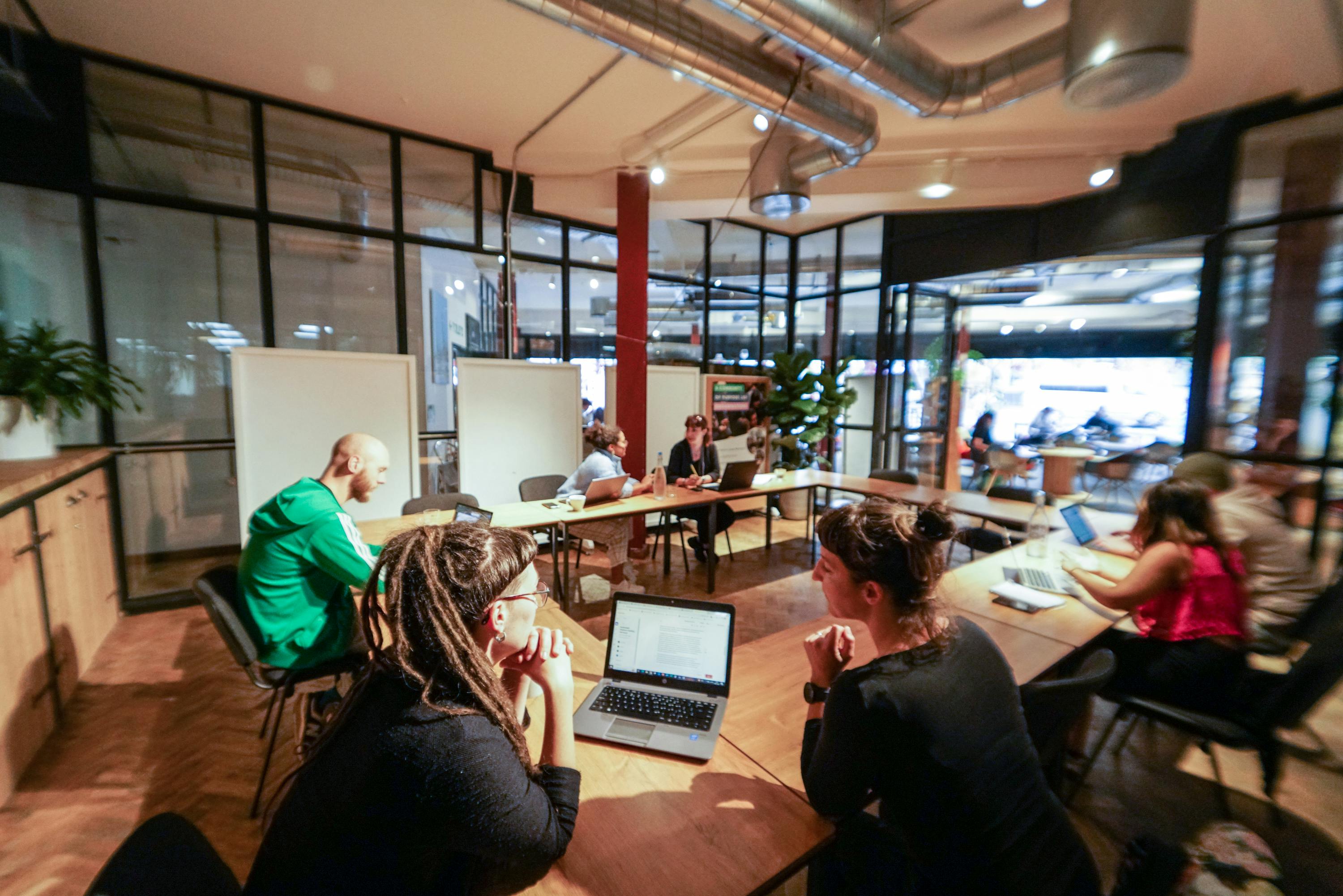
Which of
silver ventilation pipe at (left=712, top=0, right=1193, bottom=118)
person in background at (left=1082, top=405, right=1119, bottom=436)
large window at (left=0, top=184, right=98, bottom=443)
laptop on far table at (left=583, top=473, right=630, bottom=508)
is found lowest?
laptop on far table at (left=583, top=473, right=630, bottom=508)

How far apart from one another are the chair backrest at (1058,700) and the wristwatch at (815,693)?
49 cm

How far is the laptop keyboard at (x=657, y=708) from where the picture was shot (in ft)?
4.75

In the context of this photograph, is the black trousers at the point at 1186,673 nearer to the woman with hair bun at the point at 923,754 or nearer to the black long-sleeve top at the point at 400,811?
the woman with hair bun at the point at 923,754

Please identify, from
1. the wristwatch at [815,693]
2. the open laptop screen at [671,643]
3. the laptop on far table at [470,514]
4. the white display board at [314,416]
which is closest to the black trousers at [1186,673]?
the wristwatch at [815,693]

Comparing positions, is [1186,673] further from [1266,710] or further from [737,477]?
[737,477]

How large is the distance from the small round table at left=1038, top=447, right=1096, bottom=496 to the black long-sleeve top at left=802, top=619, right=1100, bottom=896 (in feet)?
22.6

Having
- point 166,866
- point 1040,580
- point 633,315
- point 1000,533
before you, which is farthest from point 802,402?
point 166,866

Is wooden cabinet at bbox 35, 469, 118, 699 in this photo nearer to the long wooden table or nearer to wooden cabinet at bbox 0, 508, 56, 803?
wooden cabinet at bbox 0, 508, 56, 803

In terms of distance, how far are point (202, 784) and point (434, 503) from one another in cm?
173

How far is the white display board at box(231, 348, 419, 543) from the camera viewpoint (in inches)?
155

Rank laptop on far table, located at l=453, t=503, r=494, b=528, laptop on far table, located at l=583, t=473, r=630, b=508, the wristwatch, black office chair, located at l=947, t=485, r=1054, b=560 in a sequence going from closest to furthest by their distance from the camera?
the wristwatch → laptop on far table, located at l=453, t=503, r=494, b=528 → laptop on far table, located at l=583, t=473, r=630, b=508 → black office chair, located at l=947, t=485, r=1054, b=560

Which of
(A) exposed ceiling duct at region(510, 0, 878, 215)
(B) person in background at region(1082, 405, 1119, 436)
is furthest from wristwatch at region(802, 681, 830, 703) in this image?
(B) person in background at region(1082, 405, 1119, 436)

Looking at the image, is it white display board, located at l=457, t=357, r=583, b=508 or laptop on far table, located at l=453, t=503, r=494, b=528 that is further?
white display board, located at l=457, t=357, r=583, b=508

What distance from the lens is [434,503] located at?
3604 mm
